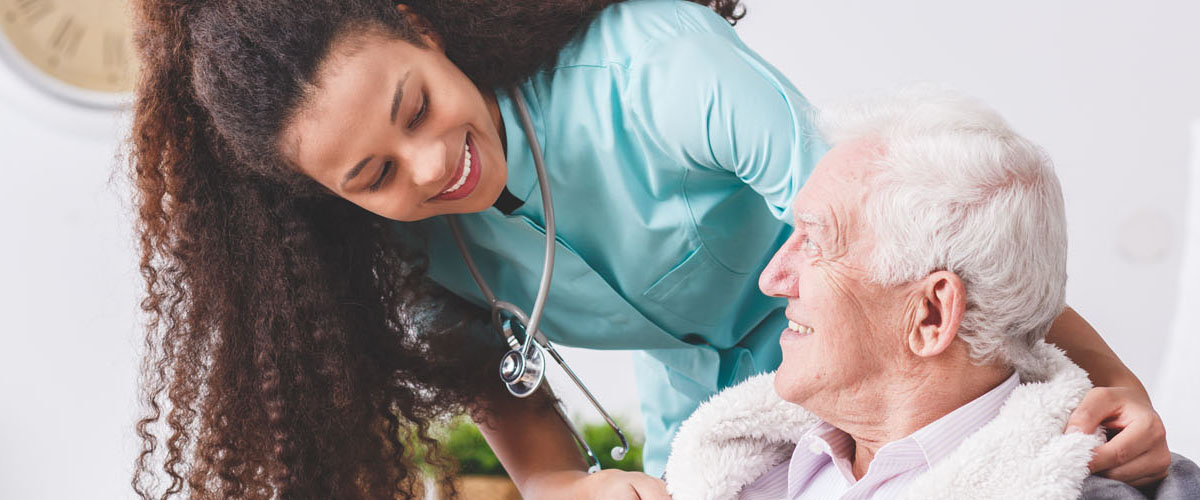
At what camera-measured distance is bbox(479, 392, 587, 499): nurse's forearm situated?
1476 millimetres

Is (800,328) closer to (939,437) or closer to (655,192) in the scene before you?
(939,437)

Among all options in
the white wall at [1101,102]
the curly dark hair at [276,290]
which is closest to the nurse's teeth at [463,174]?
the curly dark hair at [276,290]

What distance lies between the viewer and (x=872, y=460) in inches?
42.2

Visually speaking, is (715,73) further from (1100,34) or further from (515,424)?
(1100,34)

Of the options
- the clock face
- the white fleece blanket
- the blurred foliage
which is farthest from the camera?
the clock face

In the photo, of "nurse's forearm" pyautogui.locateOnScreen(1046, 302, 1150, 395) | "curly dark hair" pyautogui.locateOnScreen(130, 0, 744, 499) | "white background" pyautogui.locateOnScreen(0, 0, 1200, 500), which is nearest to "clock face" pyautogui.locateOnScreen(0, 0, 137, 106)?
"white background" pyautogui.locateOnScreen(0, 0, 1200, 500)

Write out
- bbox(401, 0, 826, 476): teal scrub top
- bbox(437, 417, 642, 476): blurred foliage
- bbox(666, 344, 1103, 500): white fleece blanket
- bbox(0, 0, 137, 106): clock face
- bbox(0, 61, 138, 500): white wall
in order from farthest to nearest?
bbox(0, 61, 138, 500): white wall
bbox(0, 0, 137, 106): clock face
bbox(437, 417, 642, 476): blurred foliage
bbox(401, 0, 826, 476): teal scrub top
bbox(666, 344, 1103, 500): white fleece blanket

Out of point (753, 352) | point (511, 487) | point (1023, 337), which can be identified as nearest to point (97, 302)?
point (511, 487)

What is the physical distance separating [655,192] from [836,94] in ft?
3.56

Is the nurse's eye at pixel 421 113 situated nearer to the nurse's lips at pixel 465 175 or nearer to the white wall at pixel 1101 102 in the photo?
the nurse's lips at pixel 465 175

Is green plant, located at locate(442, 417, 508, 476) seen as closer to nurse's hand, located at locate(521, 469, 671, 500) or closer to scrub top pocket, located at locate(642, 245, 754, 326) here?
nurse's hand, located at locate(521, 469, 671, 500)

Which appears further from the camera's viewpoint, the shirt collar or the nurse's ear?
the nurse's ear

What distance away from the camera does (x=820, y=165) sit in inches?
41.5

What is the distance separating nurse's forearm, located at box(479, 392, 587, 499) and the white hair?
62 centimetres
